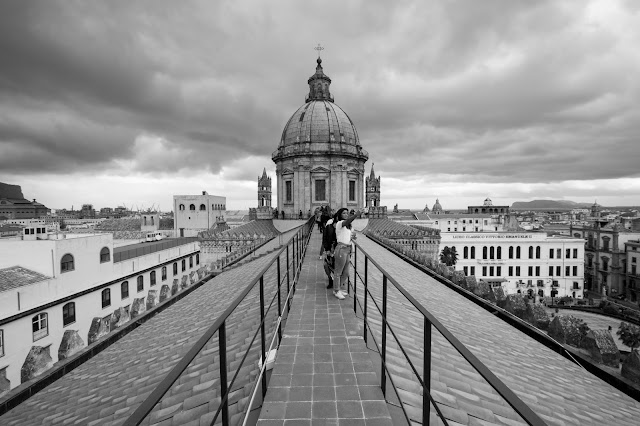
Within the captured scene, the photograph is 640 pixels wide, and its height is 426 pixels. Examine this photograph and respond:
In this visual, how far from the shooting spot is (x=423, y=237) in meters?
31.3

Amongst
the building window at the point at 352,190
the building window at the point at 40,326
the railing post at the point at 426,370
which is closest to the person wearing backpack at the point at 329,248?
the railing post at the point at 426,370

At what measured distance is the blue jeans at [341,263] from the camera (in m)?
6.63

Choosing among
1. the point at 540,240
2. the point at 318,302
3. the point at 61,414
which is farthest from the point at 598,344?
the point at 540,240

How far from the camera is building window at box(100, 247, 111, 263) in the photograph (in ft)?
70.7

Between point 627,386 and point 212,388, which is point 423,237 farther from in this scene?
point 212,388

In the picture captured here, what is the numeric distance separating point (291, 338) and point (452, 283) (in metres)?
9.78

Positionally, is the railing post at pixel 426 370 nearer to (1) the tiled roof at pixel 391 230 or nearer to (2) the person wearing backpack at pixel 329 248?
(2) the person wearing backpack at pixel 329 248

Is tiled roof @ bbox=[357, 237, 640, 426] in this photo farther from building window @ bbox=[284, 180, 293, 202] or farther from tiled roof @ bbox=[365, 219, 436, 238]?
building window @ bbox=[284, 180, 293, 202]

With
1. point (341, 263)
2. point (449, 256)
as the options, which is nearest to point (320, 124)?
point (449, 256)

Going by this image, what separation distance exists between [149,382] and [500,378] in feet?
17.4

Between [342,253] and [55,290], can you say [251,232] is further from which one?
[342,253]

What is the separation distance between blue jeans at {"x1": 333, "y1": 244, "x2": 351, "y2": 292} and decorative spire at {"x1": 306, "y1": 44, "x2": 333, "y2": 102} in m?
34.4

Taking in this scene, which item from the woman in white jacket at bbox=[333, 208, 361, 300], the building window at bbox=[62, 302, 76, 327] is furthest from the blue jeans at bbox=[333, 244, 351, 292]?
the building window at bbox=[62, 302, 76, 327]

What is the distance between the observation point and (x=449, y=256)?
42.3 metres
